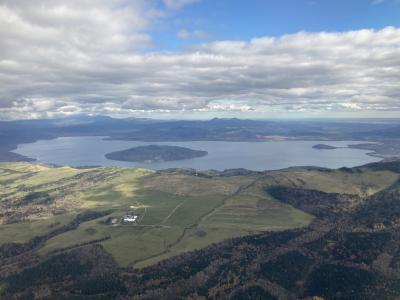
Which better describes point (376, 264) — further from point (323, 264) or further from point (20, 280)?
point (20, 280)

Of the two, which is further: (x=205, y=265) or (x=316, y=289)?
(x=205, y=265)

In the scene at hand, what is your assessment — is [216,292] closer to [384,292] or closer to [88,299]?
[88,299]

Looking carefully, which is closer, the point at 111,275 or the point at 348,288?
the point at 348,288

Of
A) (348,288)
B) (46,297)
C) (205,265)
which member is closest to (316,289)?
(348,288)

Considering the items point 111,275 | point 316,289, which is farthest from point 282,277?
point 111,275

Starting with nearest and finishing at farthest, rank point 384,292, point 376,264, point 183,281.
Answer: point 384,292 < point 183,281 < point 376,264

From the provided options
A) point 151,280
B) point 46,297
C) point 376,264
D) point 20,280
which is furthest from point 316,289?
point 20,280

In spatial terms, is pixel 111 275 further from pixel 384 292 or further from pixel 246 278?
pixel 384 292

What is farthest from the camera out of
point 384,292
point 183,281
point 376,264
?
point 376,264
